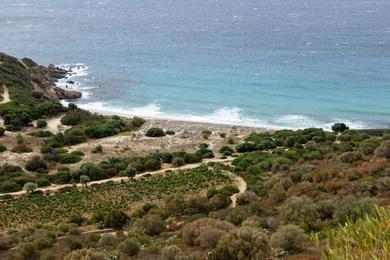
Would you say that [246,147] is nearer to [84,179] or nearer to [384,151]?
[84,179]

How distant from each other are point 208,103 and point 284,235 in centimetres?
6158

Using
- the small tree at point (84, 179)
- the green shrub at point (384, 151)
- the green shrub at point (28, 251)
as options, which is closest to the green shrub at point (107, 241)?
the green shrub at point (28, 251)

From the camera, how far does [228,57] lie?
336ft

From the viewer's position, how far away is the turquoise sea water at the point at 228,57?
7675cm

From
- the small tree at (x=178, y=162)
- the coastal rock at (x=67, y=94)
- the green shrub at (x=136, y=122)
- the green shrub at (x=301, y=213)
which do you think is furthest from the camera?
the coastal rock at (x=67, y=94)

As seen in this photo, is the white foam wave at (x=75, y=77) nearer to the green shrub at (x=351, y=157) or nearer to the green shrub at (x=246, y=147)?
the green shrub at (x=246, y=147)

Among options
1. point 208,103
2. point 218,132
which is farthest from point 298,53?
point 218,132

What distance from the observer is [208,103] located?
79.5 m

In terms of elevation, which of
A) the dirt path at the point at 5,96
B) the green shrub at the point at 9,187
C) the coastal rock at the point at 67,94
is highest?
the dirt path at the point at 5,96

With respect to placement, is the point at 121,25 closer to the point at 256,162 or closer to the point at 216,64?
the point at 216,64

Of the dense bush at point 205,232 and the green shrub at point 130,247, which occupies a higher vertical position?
the dense bush at point 205,232

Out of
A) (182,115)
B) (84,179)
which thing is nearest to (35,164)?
(84,179)

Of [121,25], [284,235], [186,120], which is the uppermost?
[121,25]

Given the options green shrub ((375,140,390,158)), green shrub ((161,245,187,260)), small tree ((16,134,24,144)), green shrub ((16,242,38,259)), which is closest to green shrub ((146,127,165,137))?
small tree ((16,134,24,144))
